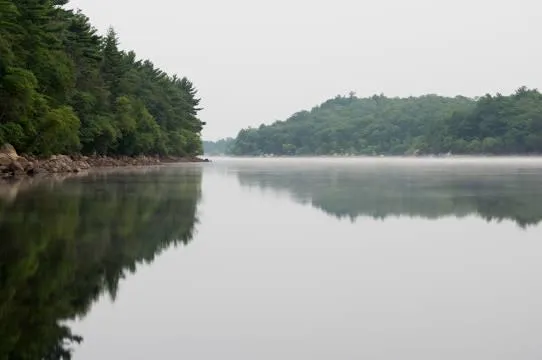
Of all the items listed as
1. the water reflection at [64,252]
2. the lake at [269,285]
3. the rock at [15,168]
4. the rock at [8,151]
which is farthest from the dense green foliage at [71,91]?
the lake at [269,285]

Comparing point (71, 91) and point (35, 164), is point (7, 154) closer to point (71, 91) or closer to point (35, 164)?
point (35, 164)

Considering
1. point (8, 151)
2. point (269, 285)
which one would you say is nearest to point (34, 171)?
point (8, 151)

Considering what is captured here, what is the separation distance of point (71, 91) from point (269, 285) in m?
48.9

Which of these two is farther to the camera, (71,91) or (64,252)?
(71,91)

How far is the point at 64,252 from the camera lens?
38.9 feet

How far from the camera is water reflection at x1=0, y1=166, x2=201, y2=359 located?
23.4 ft

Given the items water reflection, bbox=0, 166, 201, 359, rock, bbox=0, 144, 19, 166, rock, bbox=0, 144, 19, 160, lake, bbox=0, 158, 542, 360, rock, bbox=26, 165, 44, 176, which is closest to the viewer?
lake, bbox=0, 158, 542, 360

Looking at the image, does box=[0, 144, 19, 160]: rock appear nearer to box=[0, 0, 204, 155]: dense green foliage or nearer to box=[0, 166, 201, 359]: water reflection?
box=[0, 0, 204, 155]: dense green foliage

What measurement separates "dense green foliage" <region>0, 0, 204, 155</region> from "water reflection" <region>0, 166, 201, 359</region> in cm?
1837

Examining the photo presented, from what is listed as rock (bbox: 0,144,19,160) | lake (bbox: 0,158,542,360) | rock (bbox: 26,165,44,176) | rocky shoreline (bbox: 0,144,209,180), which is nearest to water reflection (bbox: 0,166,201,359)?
lake (bbox: 0,158,542,360)

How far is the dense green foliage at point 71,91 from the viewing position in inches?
1560

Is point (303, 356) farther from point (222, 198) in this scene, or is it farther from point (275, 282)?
point (222, 198)

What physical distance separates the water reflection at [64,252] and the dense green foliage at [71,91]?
1837 cm

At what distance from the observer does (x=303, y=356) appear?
20.5 feet
